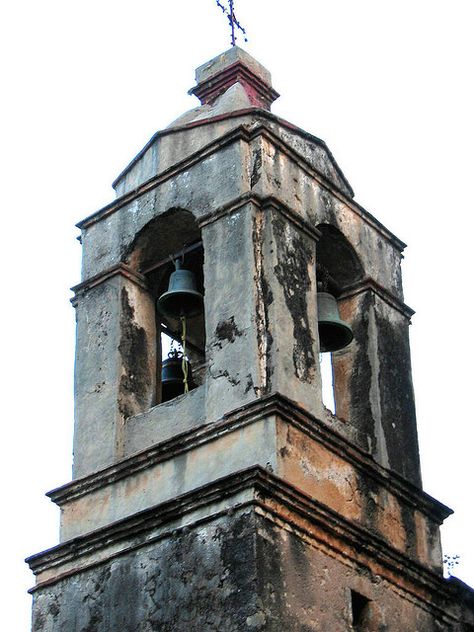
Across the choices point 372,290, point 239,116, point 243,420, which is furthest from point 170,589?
point 239,116

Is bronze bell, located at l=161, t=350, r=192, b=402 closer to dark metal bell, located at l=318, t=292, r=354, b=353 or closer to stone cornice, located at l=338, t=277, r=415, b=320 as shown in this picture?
dark metal bell, located at l=318, t=292, r=354, b=353

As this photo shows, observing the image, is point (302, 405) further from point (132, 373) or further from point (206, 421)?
point (132, 373)

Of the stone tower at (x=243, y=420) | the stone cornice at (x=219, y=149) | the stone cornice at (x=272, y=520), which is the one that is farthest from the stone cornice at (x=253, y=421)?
the stone cornice at (x=219, y=149)

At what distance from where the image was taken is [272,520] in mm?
9203

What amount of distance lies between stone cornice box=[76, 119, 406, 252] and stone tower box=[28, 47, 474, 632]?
0.01 meters

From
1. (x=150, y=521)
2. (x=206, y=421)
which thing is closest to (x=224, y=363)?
(x=206, y=421)

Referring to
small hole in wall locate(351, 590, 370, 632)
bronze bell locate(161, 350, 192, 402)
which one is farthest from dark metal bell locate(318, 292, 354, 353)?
small hole in wall locate(351, 590, 370, 632)

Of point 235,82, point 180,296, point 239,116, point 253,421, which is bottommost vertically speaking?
point 253,421

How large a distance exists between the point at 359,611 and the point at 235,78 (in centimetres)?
464

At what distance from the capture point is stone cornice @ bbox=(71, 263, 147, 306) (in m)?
11.1

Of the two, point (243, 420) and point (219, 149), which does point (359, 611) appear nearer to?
point (243, 420)

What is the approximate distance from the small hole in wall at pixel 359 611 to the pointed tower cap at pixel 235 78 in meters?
4.28

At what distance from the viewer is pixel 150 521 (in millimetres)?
9703

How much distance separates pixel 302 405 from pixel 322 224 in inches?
68.1
